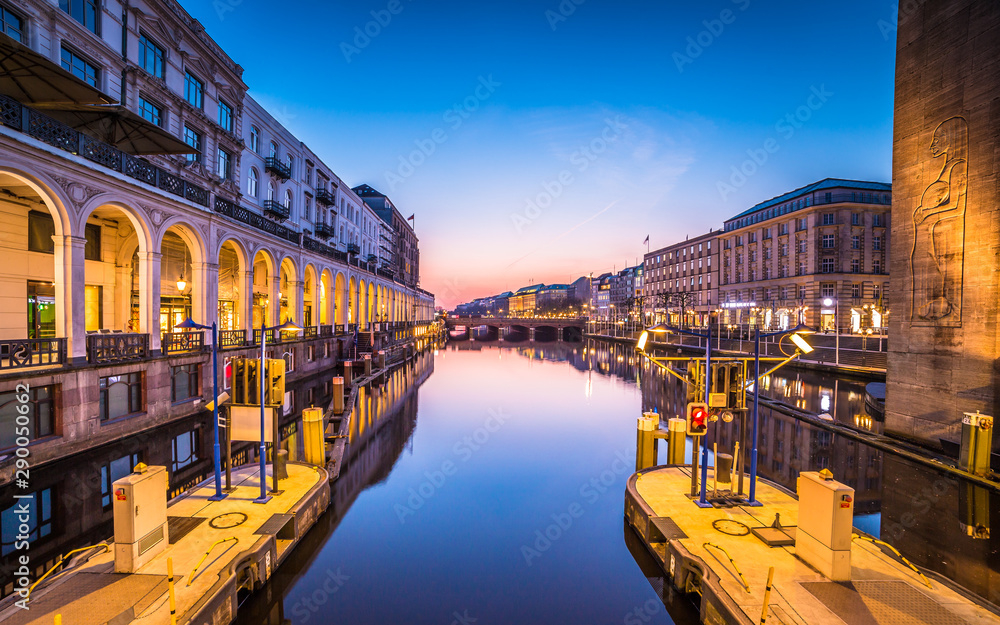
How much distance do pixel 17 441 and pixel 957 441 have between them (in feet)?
105

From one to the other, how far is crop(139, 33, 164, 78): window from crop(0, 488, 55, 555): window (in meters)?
22.6

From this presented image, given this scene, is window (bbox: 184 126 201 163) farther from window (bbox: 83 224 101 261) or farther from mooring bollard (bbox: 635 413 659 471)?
mooring bollard (bbox: 635 413 659 471)

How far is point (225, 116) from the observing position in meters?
31.0

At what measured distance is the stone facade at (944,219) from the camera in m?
15.8

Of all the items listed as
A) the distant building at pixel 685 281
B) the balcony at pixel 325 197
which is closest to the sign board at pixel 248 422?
the balcony at pixel 325 197

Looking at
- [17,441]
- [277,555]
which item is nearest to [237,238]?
[17,441]

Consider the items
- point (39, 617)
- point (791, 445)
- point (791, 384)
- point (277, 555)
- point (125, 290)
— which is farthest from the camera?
point (791, 384)

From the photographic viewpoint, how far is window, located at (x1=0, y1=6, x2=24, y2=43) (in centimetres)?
1659

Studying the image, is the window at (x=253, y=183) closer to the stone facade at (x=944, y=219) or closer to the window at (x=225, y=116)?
the window at (x=225, y=116)

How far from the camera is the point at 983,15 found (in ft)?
52.2

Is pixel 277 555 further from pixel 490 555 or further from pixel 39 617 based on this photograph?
pixel 490 555
